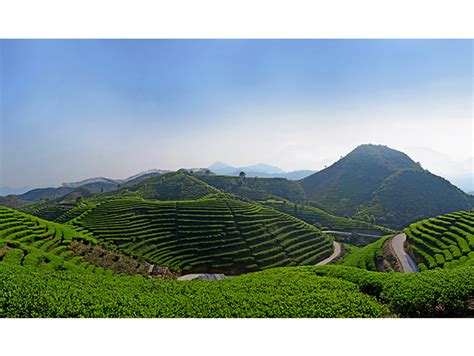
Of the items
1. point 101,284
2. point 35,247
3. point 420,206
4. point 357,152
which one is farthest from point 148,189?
point 357,152

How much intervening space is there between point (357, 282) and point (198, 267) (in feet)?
61.1

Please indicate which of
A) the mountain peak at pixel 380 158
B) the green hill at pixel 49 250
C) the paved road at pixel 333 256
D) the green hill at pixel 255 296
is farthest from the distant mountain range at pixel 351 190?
the green hill at pixel 255 296

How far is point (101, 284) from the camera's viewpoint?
848cm

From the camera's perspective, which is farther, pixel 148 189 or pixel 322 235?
pixel 148 189

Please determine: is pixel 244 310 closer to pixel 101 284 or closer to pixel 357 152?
pixel 101 284

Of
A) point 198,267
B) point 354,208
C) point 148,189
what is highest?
point 148,189

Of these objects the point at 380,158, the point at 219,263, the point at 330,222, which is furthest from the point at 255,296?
the point at 380,158

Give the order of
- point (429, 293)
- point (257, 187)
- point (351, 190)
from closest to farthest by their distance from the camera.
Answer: point (429, 293), point (257, 187), point (351, 190)

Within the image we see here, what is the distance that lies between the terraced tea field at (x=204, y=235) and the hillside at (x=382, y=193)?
3973cm

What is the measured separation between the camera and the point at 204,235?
94.7 feet

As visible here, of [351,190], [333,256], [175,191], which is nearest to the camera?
[333,256]

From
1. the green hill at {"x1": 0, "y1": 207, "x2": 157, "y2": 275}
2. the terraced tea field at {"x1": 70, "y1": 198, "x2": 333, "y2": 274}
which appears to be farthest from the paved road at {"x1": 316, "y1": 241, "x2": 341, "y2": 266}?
the green hill at {"x1": 0, "y1": 207, "x2": 157, "y2": 275}

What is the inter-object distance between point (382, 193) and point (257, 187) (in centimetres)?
3814

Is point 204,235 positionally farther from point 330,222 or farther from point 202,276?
point 330,222
